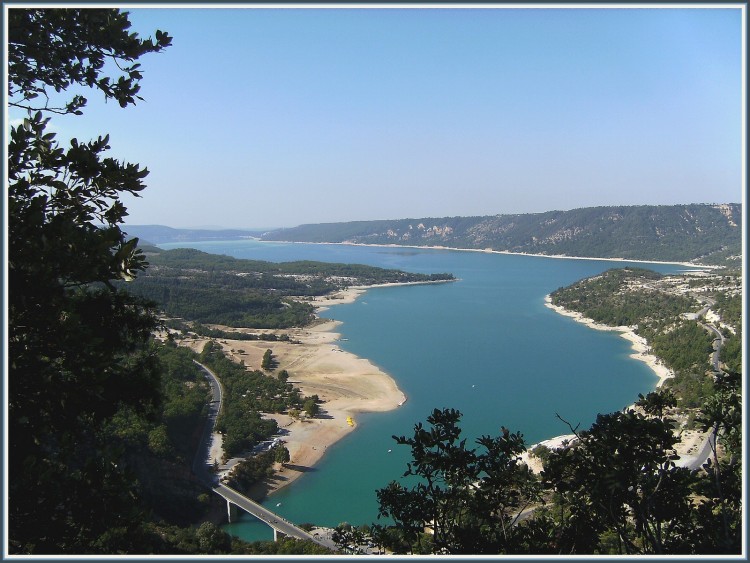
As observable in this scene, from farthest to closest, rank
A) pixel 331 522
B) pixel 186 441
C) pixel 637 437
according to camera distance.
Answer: pixel 186 441 < pixel 331 522 < pixel 637 437

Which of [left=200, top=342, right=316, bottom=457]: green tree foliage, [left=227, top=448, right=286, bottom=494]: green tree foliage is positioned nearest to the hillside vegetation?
[left=200, top=342, right=316, bottom=457]: green tree foliage

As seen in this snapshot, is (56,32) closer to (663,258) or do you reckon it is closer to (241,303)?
(241,303)

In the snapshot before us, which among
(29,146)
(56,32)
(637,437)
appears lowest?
(637,437)

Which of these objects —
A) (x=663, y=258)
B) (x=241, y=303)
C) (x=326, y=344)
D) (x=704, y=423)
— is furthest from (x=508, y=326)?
(x=663, y=258)

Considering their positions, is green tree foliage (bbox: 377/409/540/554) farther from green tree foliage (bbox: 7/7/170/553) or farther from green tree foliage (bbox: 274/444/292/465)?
green tree foliage (bbox: 274/444/292/465)

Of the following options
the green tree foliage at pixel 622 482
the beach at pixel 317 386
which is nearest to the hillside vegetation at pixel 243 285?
the beach at pixel 317 386
